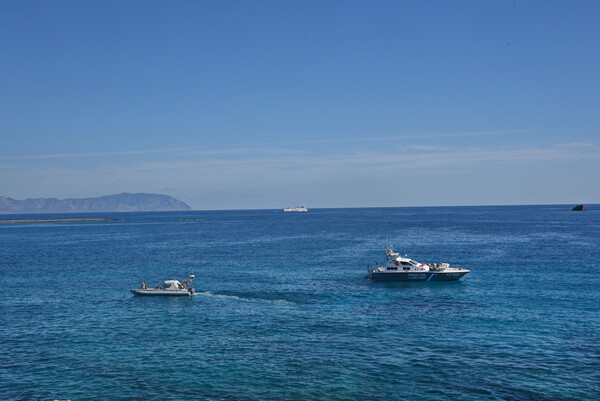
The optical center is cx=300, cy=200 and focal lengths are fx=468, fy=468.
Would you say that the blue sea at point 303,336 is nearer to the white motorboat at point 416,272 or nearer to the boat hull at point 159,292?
the boat hull at point 159,292

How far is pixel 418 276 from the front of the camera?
260 ft

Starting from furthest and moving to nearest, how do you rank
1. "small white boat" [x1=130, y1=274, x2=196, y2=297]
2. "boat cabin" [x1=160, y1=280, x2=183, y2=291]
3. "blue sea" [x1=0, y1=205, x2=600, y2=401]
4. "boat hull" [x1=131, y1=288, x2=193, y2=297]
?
"boat cabin" [x1=160, y1=280, x2=183, y2=291] < "boat hull" [x1=131, y1=288, x2=193, y2=297] < "small white boat" [x1=130, y1=274, x2=196, y2=297] < "blue sea" [x1=0, y1=205, x2=600, y2=401]

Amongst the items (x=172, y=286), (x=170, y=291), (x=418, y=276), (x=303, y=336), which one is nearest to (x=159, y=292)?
(x=170, y=291)

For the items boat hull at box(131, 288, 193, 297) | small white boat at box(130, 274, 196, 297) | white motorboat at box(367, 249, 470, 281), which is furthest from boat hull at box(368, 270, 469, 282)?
boat hull at box(131, 288, 193, 297)

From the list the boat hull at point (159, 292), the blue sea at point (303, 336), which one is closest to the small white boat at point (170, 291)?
the boat hull at point (159, 292)

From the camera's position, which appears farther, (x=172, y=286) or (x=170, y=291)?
(x=172, y=286)

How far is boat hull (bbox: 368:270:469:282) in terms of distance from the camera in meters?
78.1

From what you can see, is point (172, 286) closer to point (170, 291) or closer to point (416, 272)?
point (170, 291)

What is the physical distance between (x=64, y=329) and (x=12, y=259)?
256 ft

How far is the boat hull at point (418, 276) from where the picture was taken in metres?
78.1

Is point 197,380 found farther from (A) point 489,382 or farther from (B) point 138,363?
(A) point 489,382

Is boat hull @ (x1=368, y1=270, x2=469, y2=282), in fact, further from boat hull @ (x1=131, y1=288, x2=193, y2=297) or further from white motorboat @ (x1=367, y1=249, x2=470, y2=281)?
boat hull @ (x1=131, y1=288, x2=193, y2=297)

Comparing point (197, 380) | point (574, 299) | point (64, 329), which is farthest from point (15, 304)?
point (574, 299)

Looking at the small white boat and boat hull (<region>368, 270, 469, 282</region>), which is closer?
the small white boat
